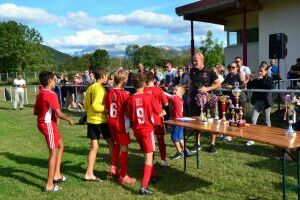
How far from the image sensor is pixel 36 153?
9383mm

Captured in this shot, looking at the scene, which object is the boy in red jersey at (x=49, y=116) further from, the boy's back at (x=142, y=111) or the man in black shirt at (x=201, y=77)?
the man in black shirt at (x=201, y=77)

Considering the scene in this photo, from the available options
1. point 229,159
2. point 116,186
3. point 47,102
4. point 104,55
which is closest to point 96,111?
point 47,102

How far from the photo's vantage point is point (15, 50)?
8362cm

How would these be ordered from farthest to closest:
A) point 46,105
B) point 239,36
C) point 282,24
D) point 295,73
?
point 239,36, point 282,24, point 295,73, point 46,105

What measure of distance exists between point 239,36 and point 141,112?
17768 mm

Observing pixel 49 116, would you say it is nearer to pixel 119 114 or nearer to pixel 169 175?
pixel 119 114

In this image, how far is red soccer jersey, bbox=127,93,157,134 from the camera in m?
6.05

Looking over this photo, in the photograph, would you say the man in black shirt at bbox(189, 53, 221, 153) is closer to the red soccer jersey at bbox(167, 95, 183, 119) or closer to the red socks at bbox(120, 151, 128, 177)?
the red soccer jersey at bbox(167, 95, 183, 119)

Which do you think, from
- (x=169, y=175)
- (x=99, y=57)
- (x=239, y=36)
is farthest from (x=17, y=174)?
(x=99, y=57)

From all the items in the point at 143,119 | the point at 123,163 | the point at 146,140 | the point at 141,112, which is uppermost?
the point at 141,112

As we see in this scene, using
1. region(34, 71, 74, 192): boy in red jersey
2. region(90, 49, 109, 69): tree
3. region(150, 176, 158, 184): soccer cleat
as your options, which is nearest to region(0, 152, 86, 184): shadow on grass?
region(34, 71, 74, 192): boy in red jersey

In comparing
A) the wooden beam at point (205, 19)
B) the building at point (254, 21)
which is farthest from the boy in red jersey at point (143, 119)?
the wooden beam at point (205, 19)

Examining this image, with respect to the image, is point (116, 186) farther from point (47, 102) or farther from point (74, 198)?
point (47, 102)

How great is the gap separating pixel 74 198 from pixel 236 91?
112 inches
